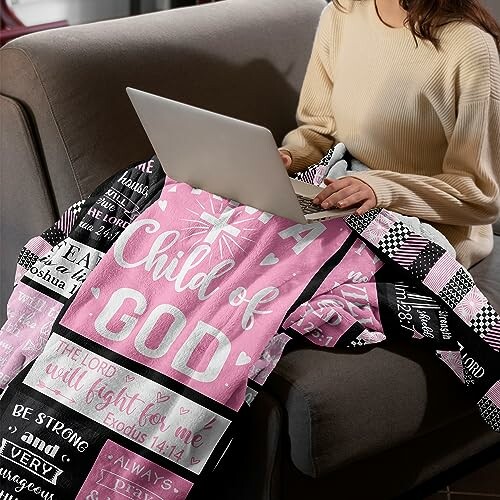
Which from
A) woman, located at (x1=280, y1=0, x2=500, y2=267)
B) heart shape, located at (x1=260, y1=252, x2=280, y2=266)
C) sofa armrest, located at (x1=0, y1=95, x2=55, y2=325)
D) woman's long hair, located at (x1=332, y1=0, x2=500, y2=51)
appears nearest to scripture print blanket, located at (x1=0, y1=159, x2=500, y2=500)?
heart shape, located at (x1=260, y1=252, x2=280, y2=266)

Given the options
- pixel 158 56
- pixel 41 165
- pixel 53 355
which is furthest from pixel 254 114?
pixel 53 355

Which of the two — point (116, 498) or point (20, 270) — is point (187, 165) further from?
point (116, 498)

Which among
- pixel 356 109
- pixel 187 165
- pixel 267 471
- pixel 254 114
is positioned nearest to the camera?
pixel 267 471

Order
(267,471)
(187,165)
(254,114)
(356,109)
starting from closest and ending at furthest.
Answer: (267,471)
(187,165)
(356,109)
(254,114)

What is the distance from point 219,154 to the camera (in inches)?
64.9

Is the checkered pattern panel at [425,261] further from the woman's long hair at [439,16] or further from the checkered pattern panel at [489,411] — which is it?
the woman's long hair at [439,16]

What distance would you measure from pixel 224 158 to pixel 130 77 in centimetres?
45

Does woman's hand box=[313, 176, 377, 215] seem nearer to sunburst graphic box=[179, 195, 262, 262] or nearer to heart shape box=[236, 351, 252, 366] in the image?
sunburst graphic box=[179, 195, 262, 262]

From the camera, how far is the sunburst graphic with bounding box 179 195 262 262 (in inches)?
67.1

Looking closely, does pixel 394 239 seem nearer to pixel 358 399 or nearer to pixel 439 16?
pixel 358 399

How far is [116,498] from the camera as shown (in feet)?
5.31

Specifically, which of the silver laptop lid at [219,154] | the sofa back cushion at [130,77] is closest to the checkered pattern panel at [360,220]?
the silver laptop lid at [219,154]

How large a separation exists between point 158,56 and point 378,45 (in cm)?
41

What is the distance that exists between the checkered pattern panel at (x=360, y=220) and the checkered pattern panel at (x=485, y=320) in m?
0.22
